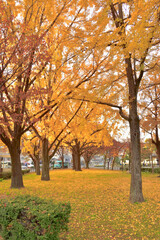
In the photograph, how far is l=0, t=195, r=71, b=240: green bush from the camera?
10.0ft

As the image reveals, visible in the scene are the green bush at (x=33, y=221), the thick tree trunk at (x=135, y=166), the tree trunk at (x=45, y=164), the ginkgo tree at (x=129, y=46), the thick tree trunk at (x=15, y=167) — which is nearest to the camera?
the green bush at (x=33, y=221)

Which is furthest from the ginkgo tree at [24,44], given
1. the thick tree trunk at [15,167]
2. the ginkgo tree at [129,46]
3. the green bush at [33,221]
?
the green bush at [33,221]

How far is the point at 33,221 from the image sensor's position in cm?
317

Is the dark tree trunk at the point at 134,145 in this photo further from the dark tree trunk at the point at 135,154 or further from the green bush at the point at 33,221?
the green bush at the point at 33,221

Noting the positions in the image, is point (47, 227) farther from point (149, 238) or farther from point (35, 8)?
point (35, 8)

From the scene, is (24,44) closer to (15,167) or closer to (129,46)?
(129,46)

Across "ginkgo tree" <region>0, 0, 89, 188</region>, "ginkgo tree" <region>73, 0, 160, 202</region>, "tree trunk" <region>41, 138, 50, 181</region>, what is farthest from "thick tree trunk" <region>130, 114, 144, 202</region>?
"tree trunk" <region>41, 138, 50, 181</region>

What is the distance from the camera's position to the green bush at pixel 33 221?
3055 mm

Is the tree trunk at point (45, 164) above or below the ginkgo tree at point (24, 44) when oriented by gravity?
below

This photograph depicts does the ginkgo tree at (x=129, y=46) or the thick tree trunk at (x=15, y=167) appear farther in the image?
the thick tree trunk at (x=15, y=167)

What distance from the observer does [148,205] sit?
6.79 m

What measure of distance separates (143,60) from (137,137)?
10.6 ft

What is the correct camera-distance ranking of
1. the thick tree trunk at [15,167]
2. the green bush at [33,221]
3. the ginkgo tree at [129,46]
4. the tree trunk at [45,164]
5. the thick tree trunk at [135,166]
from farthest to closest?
the tree trunk at [45,164], the thick tree trunk at [15,167], the thick tree trunk at [135,166], the ginkgo tree at [129,46], the green bush at [33,221]

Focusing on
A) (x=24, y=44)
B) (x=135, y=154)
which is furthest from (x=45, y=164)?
(x=24, y=44)
